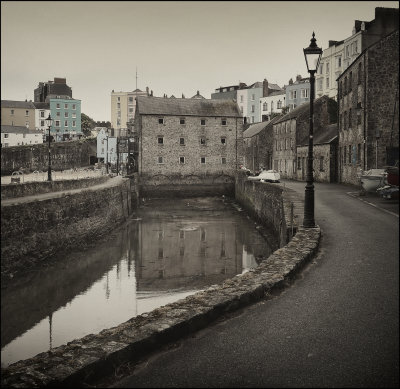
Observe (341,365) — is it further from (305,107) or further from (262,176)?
(305,107)

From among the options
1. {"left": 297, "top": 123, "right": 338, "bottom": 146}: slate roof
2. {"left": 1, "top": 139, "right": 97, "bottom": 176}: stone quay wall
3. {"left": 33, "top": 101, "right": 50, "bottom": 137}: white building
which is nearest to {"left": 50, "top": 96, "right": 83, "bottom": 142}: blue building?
{"left": 33, "top": 101, "right": 50, "bottom": 137}: white building

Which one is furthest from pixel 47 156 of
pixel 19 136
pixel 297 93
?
pixel 297 93

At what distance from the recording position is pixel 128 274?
17500 millimetres

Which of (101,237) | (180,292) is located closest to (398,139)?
(180,292)

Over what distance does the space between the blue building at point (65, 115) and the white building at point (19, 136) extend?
1249cm

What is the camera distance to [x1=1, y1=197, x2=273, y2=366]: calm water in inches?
372

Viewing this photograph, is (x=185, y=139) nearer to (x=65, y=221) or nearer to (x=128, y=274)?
(x=65, y=221)

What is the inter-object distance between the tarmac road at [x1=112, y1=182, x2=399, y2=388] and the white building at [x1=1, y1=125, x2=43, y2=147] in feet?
207

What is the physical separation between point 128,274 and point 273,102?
73.8 m

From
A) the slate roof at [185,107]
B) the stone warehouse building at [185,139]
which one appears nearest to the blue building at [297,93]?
the slate roof at [185,107]

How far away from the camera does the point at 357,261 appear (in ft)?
21.9

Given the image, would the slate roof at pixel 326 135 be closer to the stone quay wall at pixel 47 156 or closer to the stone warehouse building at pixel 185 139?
the stone warehouse building at pixel 185 139

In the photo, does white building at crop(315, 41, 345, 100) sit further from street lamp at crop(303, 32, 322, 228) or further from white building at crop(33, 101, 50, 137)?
white building at crop(33, 101, 50, 137)

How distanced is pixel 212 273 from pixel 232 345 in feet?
42.7
